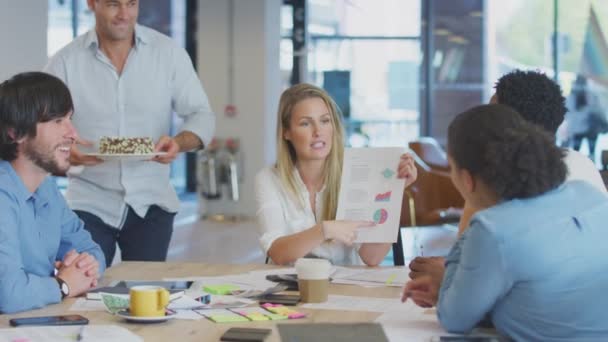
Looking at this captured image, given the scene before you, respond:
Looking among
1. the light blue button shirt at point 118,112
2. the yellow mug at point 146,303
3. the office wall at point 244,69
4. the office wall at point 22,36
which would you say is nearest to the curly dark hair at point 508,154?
the yellow mug at point 146,303

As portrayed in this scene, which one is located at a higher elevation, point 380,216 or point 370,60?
point 370,60

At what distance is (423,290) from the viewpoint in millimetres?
2436

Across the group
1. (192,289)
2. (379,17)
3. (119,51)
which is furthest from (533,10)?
(192,289)

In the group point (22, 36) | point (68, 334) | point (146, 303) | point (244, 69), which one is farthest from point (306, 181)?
point (244, 69)

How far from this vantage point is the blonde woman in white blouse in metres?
3.47

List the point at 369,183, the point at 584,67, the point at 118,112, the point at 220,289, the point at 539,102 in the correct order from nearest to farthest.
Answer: the point at 220,289
the point at 539,102
the point at 369,183
the point at 118,112
the point at 584,67

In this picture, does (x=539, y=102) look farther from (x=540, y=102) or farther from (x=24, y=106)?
(x=24, y=106)

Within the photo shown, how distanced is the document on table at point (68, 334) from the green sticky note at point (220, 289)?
1.60 feet

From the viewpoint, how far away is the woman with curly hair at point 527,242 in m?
2.02

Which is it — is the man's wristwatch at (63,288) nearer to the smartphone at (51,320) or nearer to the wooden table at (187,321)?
the wooden table at (187,321)

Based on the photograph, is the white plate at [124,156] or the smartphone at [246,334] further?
the white plate at [124,156]

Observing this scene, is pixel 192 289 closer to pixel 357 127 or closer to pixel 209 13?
pixel 209 13

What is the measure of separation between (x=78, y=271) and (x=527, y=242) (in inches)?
53.7

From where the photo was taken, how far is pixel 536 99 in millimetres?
2936
